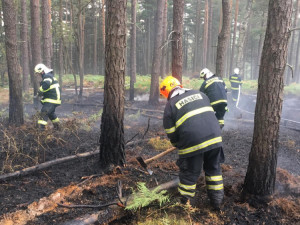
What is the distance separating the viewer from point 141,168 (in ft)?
16.9

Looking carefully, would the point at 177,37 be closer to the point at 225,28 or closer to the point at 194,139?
the point at 225,28

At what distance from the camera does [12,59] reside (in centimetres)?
842

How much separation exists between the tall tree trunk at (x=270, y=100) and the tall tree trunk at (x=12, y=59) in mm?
7998

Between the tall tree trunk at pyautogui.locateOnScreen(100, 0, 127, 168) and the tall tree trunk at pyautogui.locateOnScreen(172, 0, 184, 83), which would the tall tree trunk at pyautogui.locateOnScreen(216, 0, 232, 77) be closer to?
the tall tree trunk at pyautogui.locateOnScreen(172, 0, 184, 83)

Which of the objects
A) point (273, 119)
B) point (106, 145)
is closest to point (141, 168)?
point (106, 145)

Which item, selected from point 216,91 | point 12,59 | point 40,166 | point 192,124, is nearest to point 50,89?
point 12,59

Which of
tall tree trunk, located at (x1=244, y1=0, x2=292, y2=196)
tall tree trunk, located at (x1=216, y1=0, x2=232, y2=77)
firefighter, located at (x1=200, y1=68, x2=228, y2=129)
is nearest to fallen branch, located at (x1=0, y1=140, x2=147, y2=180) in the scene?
firefighter, located at (x1=200, y1=68, x2=228, y2=129)

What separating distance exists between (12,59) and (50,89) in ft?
6.33

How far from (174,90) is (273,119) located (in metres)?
A: 1.60

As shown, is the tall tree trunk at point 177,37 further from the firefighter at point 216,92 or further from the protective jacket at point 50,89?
the protective jacket at point 50,89

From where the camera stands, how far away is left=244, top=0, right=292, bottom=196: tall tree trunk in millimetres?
3593

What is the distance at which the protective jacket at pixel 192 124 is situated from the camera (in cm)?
356

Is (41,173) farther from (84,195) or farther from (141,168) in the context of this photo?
(141,168)

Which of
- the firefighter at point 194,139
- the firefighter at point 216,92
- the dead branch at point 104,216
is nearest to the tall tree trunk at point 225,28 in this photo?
the firefighter at point 216,92
